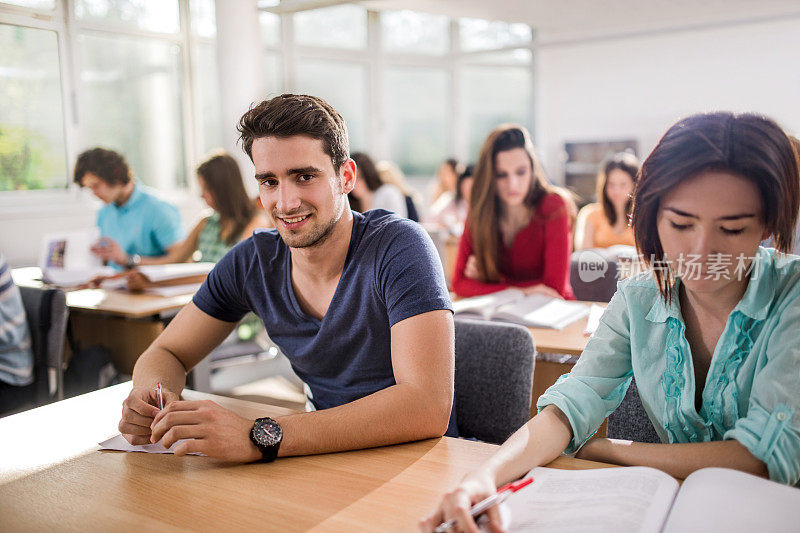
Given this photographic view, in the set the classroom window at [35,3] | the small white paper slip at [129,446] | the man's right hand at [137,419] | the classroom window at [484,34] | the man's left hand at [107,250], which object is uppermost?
the classroom window at [484,34]

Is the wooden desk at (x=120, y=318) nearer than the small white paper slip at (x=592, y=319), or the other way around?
the small white paper slip at (x=592, y=319)

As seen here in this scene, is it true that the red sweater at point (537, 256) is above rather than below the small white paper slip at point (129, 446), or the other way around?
above

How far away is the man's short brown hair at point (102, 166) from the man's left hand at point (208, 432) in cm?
322

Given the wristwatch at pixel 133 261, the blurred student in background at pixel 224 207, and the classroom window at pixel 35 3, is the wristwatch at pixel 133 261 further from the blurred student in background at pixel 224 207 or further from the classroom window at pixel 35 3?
the classroom window at pixel 35 3

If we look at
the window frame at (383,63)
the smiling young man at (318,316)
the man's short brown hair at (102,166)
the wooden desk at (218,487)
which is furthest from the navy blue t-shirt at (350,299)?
the window frame at (383,63)

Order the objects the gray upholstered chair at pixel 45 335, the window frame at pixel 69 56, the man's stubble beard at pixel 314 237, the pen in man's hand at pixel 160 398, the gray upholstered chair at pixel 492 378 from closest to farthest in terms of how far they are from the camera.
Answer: the pen in man's hand at pixel 160 398 < the man's stubble beard at pixel 314 237 < the gray upholstered chair at pixel 492 378 < the gray upholstered chair at pixel 45 335 < the window frame at pixel 69 56

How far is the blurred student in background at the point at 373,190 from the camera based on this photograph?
504 centimetres

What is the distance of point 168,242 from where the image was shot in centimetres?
418

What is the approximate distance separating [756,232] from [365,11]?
7358 mm

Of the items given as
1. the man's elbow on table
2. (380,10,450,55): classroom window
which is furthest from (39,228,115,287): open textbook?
(380,10,450,55): classroom window

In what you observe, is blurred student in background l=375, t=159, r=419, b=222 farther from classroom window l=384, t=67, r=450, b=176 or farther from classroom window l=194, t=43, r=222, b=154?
classroom window l=384, t=67, r=450, b=176

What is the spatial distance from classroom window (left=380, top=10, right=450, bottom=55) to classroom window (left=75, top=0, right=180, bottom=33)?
2.58 meters

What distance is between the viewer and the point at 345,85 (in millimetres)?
7816

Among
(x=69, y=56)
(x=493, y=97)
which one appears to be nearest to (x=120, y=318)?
(x=69, y=56)
